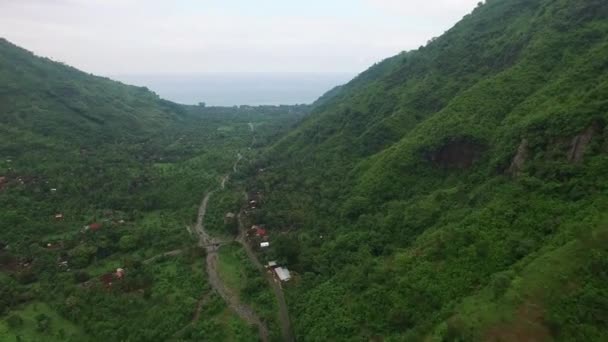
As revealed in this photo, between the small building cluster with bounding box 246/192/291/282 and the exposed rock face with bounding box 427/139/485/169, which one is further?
the exposed rock face with bounding box 427/139/485/169

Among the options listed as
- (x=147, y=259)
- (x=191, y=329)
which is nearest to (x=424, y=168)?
(x=191, y=329)

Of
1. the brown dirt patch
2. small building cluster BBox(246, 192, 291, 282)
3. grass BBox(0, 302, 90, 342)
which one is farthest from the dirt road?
the brown dirt patch

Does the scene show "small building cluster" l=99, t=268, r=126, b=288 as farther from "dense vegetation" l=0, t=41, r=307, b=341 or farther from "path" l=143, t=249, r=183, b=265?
"path" l=143, t=249, r=183, b=265

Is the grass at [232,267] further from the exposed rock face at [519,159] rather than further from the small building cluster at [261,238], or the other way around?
the exposed rock face at [519,159]

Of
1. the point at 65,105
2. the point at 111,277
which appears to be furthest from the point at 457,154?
the point at 65,105

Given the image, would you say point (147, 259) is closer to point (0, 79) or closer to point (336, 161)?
point (336, 161)

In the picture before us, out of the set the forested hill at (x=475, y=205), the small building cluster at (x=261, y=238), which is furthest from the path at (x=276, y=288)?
the forested hill at (x=475, y=205)
